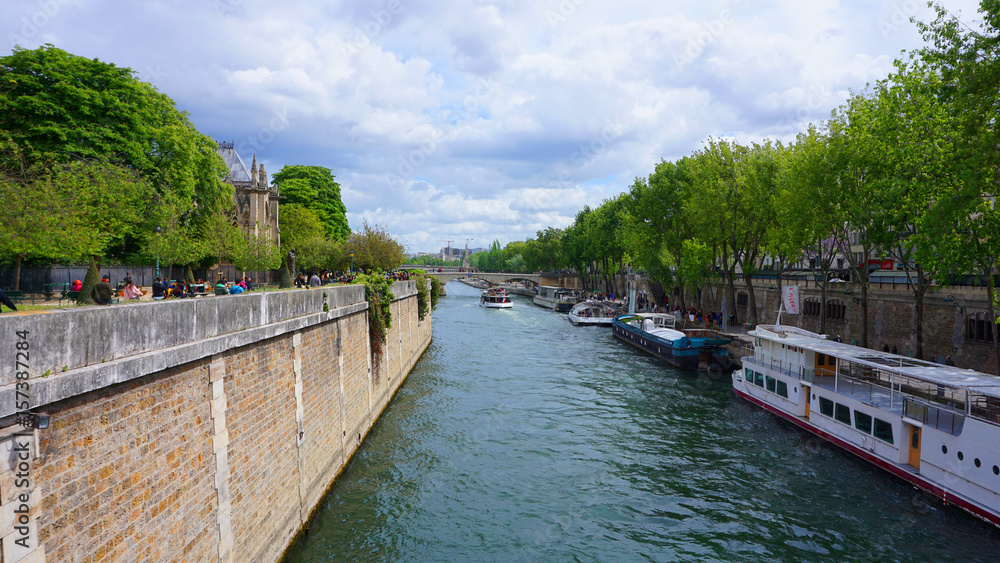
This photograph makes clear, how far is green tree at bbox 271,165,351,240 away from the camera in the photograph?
75125mm

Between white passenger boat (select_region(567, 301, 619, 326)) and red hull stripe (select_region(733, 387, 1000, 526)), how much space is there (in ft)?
108

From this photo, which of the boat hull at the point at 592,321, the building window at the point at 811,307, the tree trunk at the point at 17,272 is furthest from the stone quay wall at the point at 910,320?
the tree trunk at the point at 17,272

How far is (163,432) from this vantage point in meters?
7.07

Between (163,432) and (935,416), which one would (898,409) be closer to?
(935,416)

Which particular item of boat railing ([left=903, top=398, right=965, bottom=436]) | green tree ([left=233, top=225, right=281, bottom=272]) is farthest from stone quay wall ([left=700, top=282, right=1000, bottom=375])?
green tree ([left=233, top=225, right=281, bottom=272])

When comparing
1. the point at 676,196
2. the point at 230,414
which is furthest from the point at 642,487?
the point at 676,196

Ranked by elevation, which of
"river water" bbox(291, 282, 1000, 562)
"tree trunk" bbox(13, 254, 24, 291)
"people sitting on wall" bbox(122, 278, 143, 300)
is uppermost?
"tree trunk" bbox(13, 254, 24, 291)

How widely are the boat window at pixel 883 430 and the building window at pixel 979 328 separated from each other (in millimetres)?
10485

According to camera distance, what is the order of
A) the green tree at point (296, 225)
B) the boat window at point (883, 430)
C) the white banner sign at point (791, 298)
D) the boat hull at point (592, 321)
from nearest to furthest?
the boat window at point (883, 430) → the white banner sign at point (791, 298) → the boat hull at point (592, 321) → the green tree at point (296, 225)

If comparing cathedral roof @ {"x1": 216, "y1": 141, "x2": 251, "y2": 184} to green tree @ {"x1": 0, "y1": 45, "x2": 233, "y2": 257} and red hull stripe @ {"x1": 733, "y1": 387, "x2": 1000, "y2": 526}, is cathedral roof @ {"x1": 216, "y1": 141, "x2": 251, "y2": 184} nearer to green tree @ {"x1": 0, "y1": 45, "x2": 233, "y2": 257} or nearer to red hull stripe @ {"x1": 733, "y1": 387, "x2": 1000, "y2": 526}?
green tree @ {"x1": 0, "y1": 45, "x2": 233, "y2": 257}

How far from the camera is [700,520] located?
1392cm

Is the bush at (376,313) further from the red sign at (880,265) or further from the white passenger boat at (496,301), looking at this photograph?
the white passenger boat at (496,301)

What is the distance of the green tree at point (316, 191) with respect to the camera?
75.1m

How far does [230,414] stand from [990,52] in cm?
2065
